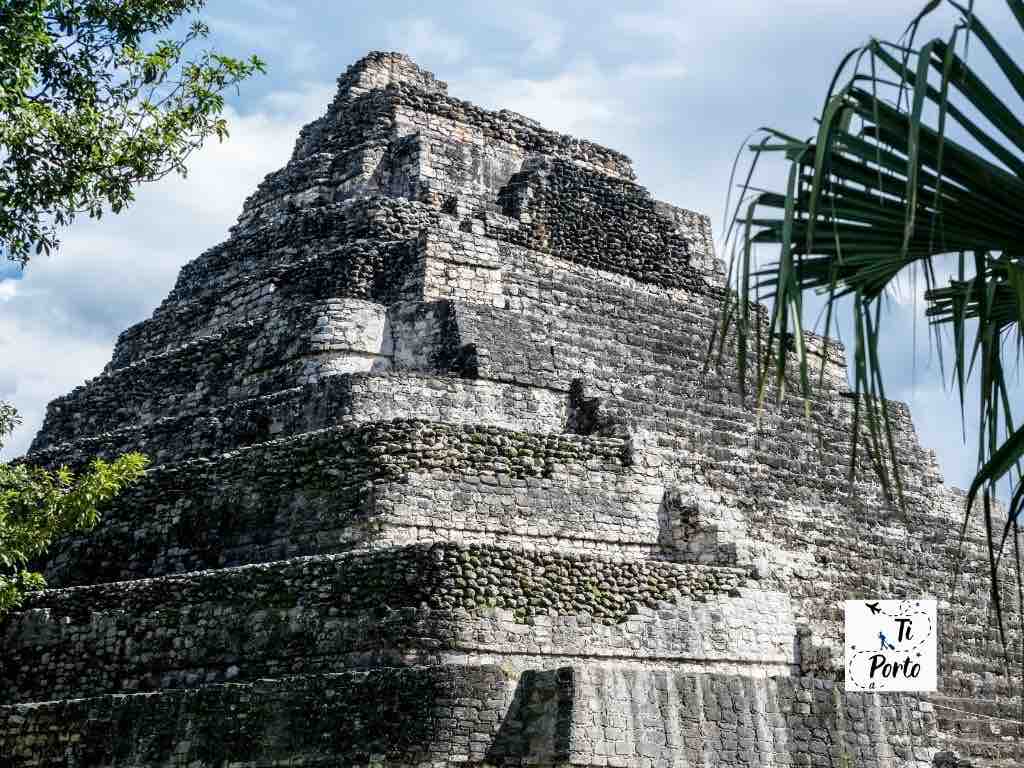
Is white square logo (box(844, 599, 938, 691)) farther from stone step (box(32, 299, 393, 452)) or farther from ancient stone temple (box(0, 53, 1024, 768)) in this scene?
stone step (box(32, 299, 393, 452))

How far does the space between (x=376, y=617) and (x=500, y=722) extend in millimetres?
1566

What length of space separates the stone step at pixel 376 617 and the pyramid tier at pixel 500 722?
1.88 ft

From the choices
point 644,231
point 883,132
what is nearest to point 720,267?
point 644,231

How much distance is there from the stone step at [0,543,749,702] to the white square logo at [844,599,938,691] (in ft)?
2.77

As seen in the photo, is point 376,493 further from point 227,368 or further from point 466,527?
point 227,368

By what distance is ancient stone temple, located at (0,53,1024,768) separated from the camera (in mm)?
12477

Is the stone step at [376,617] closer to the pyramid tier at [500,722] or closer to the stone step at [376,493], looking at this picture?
the pyramid tier at [500,722]

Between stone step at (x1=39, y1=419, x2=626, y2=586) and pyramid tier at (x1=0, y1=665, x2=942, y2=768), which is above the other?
stone step at (x1=39, y1=419, x2=626, y2=586)

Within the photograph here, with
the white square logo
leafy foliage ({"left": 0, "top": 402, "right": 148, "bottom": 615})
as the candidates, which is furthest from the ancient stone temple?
leafy foliage ({"left": 0, "top": 402, "right": 148, "bottom": 615})

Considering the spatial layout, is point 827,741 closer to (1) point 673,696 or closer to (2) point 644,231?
(1) point 673,696

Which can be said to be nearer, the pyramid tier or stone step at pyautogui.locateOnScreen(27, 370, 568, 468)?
the pyramid tier

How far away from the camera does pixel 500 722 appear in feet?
39.2

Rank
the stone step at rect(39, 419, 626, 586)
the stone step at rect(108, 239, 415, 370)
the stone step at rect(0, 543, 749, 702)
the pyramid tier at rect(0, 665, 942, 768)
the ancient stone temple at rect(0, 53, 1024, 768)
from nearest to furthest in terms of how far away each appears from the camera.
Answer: the pyramid tier at rect(0, 665, 942, 768) < the ancient stone temple at rect(0, 53, 1024, 768) < the stone step at rect(0, 543, 749, 702) < the stone step at rect(39, 419, 626, 586) < the stone step at rect(108, 239, 415, 370)

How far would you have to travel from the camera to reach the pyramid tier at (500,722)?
11.8 meters
